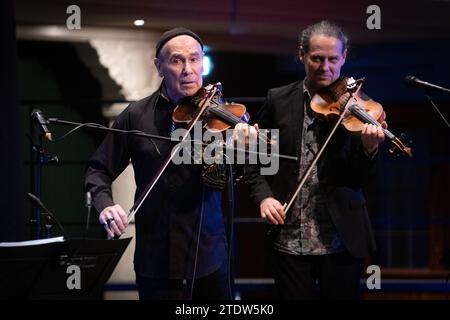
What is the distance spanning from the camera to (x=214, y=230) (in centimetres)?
249

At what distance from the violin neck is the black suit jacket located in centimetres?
8

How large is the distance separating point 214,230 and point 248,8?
122 inches

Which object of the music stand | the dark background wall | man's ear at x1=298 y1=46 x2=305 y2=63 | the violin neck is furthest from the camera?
the dark background wall

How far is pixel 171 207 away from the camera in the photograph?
8.09 feet

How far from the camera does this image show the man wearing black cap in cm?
244

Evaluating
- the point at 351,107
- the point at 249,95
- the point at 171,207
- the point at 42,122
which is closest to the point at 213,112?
the point at 171,207

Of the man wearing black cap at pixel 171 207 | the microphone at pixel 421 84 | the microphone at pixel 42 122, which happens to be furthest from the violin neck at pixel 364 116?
the microphone at pixel 42 122

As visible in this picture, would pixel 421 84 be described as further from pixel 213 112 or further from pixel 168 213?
pixel 168 213

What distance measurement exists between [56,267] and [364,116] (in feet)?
3.60

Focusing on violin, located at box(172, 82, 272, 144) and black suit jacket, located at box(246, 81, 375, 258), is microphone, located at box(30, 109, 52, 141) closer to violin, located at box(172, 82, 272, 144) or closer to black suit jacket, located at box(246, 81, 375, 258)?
violin, located at box(172, 82, 272, 144)

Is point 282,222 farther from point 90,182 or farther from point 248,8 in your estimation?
point 248,8

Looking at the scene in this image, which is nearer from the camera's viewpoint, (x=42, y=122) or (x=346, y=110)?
(x=346, y=110)

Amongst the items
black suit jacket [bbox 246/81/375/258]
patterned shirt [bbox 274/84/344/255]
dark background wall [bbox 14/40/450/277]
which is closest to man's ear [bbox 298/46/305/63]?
black suit jacket [bbox 246/81/375/258]
